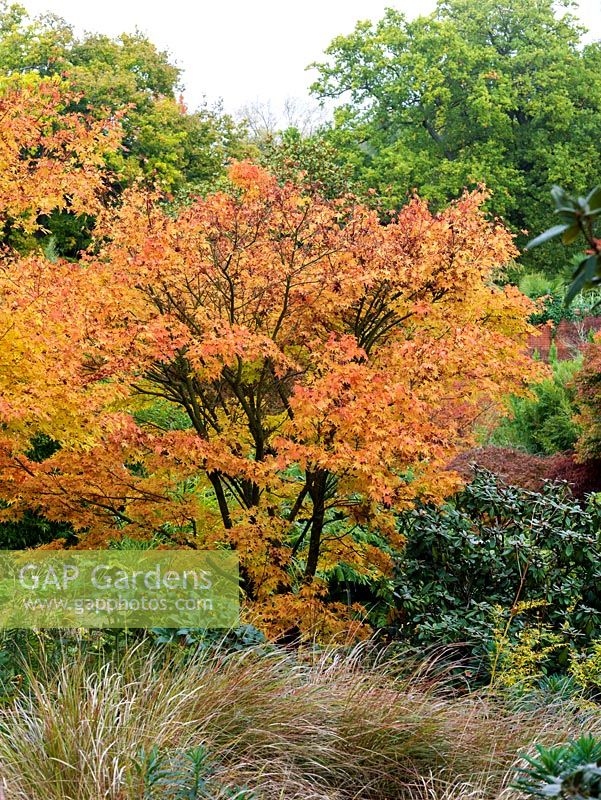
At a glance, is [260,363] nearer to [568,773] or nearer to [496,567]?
[496,567]

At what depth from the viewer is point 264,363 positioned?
711 centimetres

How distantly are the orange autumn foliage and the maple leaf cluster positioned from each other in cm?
2

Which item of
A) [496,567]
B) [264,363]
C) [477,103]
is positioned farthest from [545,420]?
[477,103]

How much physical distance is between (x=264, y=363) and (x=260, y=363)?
0.04 m

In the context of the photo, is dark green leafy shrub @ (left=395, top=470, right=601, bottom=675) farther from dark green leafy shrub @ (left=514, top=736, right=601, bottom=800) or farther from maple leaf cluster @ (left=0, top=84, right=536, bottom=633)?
dark green leafy shrub @ (left=514, top=736, right=601, bottom=800)

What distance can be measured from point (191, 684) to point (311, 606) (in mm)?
2267

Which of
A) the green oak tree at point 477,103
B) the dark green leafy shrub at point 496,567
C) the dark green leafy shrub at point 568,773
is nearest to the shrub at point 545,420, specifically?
the dark green leafy shrub at point 496,567

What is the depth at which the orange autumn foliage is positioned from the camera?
6.11 metres

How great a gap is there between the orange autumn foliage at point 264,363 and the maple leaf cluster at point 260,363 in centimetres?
2

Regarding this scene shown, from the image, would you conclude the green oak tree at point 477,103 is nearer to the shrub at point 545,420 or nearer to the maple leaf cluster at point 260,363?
the shrub at point 545,420

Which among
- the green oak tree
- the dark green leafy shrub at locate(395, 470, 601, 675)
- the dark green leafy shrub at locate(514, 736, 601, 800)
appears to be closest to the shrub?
the dark green leafy shrub at locate(395, 470, 601, 675)

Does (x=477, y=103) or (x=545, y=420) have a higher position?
(x=477, y=103)

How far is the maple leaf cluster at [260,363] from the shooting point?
6102mm

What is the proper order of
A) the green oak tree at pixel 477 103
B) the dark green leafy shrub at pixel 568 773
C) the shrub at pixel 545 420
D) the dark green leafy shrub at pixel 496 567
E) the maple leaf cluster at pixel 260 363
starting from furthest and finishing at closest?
1. the green oak tree at pixel 477 103
2. the shrub at pixel 545 420
3. the dark green leafy shrub at pixel 496 567
4. the maple leaf cluster at pixel 260 363
5. the dark green leafy shrub at pixel 568 773
